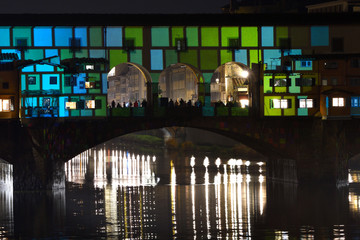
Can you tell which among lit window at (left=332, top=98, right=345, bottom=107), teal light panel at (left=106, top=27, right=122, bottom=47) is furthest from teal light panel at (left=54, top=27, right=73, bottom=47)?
lit window at (left=332, top=98, right=345, bottom=107)

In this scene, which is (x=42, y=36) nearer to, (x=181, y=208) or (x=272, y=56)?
(x=272, y=56)

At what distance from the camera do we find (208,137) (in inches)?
4099

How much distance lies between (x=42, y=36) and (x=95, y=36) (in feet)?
13.8

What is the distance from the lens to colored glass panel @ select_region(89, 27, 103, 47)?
69562 mm

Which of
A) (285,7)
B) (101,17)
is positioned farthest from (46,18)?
(285,7)

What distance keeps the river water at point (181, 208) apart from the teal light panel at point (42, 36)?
10078mm

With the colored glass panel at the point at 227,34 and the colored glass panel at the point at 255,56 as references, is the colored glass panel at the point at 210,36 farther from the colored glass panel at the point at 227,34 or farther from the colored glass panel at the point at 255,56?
the colored glass panel at the point at 255,56

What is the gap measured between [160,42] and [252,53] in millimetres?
7710

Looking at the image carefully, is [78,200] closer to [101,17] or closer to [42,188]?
[42,188]

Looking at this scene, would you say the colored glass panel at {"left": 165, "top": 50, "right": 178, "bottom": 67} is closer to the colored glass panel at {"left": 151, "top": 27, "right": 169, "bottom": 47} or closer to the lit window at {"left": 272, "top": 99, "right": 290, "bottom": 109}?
the colored glass panel at {"left": 151, "top": 27, "right": 169, "bottom": 47}

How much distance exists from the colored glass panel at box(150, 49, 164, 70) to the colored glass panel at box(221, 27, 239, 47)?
17.2 feet

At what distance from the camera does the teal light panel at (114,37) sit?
70000mm

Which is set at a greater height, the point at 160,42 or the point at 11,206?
the point at 160,42

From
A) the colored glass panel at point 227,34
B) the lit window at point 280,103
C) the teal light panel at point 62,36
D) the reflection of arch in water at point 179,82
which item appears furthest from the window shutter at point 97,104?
the reflection of arch in water at point 179,82
